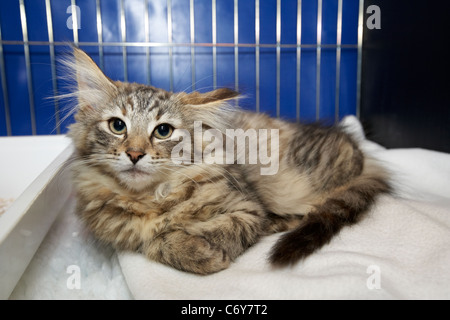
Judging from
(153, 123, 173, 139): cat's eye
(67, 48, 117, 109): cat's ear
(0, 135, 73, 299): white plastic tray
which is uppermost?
(67, 48, 117, 109): cat's ear

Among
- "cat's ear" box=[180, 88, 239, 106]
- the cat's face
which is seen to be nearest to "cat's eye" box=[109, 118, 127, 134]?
the cat's face

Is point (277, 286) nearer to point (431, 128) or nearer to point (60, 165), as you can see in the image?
point (60, 165)

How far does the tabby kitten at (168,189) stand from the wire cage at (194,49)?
90 centimetres

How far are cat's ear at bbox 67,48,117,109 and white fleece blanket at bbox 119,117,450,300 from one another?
1.73 feet

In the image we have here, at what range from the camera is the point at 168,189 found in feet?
3.87

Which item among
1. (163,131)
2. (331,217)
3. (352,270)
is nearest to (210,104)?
(163,131)

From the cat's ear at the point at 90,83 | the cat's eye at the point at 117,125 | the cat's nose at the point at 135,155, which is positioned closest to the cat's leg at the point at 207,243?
the cat's nose at the point at 135,155

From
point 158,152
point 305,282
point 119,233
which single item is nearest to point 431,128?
point 305,282

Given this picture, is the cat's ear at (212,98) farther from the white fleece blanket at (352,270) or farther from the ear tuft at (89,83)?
the white fleece blanket at (352,270)

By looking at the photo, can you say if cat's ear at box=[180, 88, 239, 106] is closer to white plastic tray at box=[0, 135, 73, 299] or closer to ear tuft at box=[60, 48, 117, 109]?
ear tuft at box=[60, 48, 117, 109]

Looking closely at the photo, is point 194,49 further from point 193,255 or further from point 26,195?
point 193,255

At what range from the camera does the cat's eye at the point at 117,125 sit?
117cm

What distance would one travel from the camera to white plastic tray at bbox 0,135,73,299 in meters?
0.91

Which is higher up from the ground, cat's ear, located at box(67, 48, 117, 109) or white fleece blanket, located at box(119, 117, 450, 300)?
cat's ear, located at box(67, 48, 117, 109)
